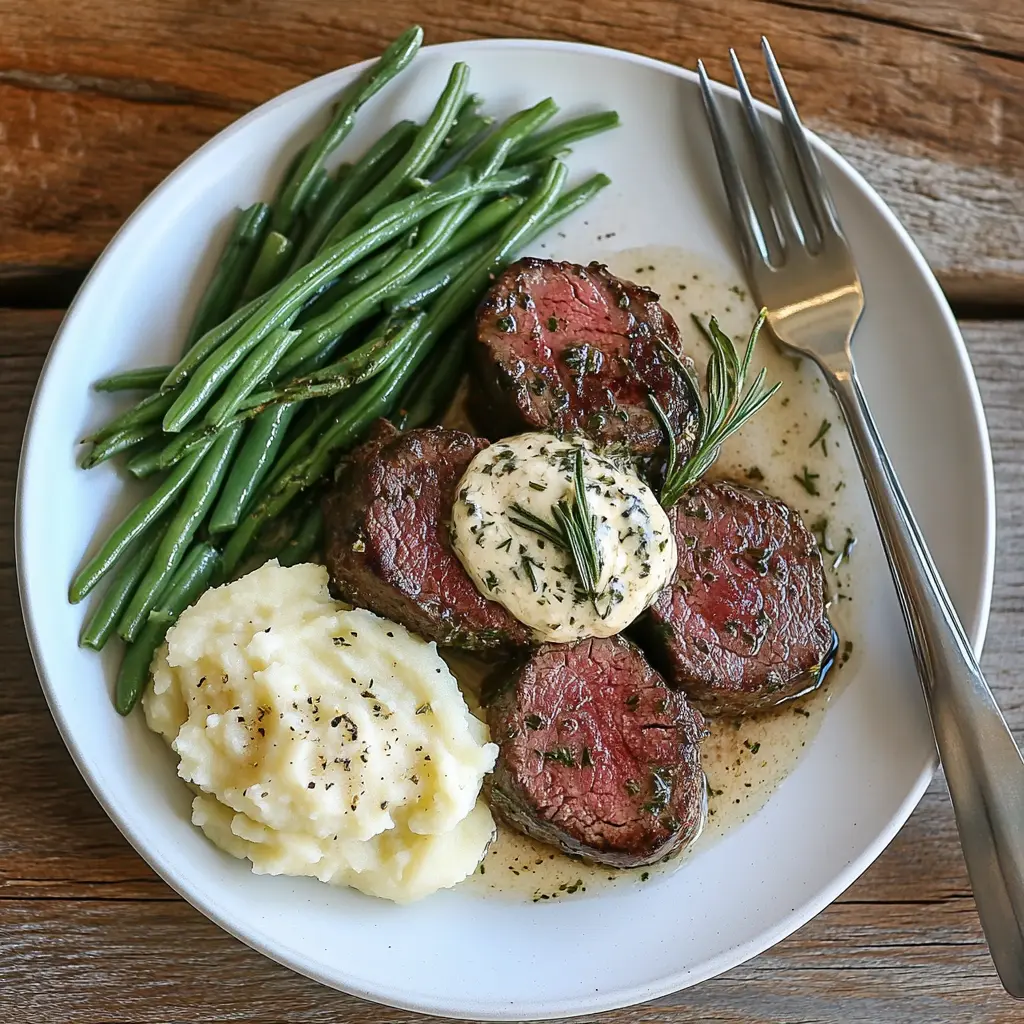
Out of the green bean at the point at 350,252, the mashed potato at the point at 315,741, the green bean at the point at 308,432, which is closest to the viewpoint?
the mashed potato at the point at 315,741

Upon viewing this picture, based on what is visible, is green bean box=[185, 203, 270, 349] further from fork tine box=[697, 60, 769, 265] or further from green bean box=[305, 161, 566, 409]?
fork tine box=[697, 60, 769, 265]

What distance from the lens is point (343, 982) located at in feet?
9.09

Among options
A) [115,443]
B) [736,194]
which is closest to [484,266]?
[736,194]

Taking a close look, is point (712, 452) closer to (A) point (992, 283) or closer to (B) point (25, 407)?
(A) point (992, 283)

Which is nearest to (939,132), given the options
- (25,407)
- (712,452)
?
(712,452)

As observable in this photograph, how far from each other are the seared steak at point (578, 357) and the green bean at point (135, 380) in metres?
0.93

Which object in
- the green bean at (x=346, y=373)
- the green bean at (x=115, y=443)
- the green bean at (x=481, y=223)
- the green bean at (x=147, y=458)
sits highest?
the green bean at (x=481, y=223)

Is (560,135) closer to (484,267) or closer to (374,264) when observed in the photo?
(484,267)

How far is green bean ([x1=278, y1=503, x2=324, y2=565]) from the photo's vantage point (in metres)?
3.03

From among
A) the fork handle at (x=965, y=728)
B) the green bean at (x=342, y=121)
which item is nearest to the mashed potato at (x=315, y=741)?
the green bean at (x=342, y=121)

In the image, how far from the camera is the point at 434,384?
10.5 feet

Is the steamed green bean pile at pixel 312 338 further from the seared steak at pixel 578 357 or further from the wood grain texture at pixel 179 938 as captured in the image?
the wood grain texture at pixel 179 938

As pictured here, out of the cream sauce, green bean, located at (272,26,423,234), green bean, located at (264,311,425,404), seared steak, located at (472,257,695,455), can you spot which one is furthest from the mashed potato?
green bean, located at (272,26,423,234)

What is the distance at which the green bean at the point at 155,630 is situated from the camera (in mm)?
2855
